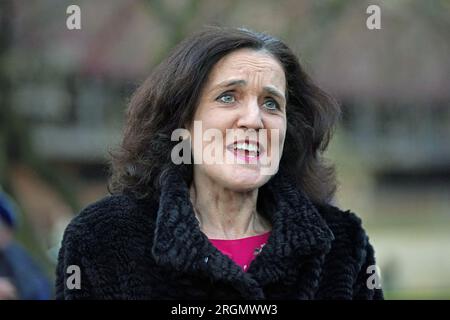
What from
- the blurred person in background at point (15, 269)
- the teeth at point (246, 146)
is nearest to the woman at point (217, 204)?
the teeth at point (246, 146)

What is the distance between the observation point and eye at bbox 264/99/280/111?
127 inches

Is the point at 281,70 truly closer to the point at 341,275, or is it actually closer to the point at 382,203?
the point at 341,275

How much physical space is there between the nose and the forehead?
10 cm

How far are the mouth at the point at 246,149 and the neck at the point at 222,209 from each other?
19 centimetres

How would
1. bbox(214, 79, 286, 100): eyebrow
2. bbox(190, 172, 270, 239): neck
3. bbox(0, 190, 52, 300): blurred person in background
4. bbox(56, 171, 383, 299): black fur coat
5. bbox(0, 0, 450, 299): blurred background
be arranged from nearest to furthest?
bbox(56, 171, 383, 299): black fur coat, bbox(214, 79, 286, 100): eyebrow, bbox(190, 172, 270, 239): neck, bbox(0, 190, 52, 300): blurred person in background, bbox(0, 0, 450, 299): blurred background

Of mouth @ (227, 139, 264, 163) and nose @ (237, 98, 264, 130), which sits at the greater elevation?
nose @ (237, 98, 264, 130)

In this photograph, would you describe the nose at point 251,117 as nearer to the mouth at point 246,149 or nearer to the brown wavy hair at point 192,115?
the mouth at point 246,149

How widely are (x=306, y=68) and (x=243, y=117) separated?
602 mm

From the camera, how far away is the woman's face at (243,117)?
313 cm

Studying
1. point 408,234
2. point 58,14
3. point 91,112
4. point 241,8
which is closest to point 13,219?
point 241,8

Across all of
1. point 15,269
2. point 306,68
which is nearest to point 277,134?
point 306,68

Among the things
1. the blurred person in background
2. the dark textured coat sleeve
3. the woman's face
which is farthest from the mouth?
the blurred person in background

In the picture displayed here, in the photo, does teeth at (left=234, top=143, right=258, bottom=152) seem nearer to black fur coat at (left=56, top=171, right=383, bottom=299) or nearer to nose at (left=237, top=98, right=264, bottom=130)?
nose at (left=237, top=98, right=264, bottom=130)
